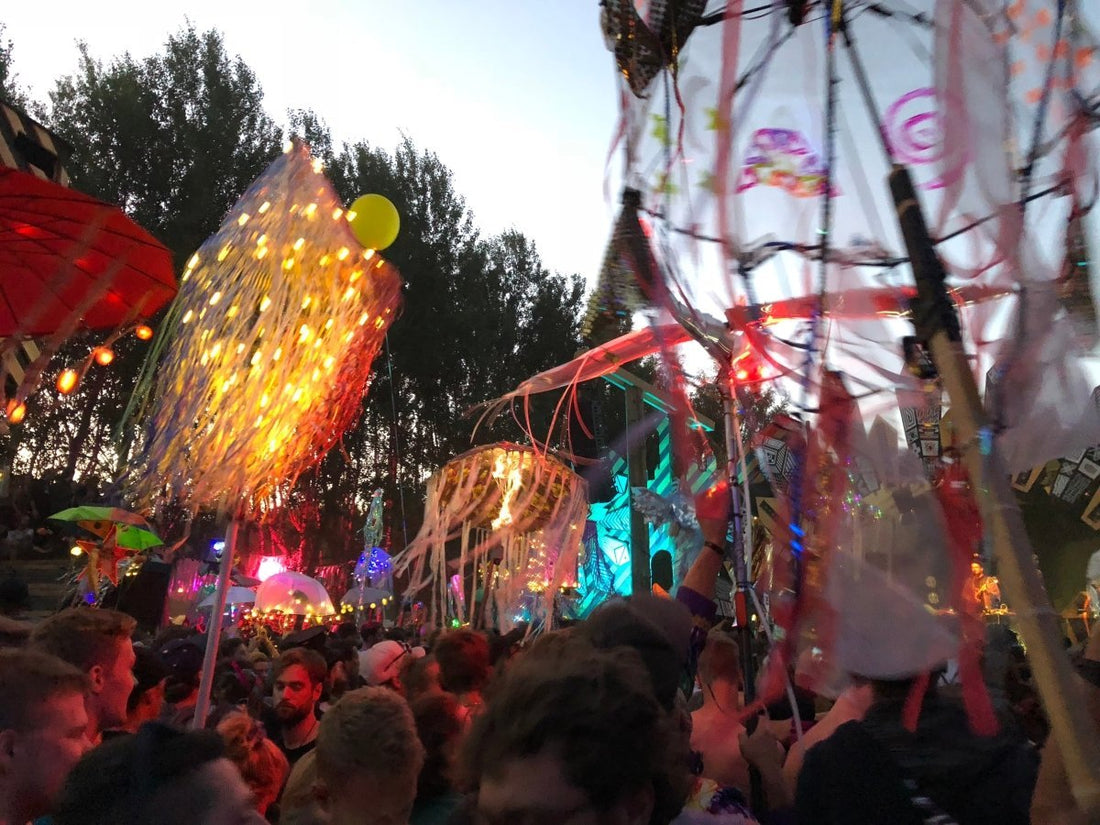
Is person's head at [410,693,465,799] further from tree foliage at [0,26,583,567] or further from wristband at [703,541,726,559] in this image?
tree foliage at [0,26,583,567]

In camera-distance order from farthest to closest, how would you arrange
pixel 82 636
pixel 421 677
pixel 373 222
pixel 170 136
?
pixel 170 136 < pixel 373 222 < pixel 421 677 < pixel 82 636

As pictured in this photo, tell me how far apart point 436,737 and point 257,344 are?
9.17 ft

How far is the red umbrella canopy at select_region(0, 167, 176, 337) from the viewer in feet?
10.8

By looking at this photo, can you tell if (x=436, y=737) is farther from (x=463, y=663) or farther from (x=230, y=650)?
(x=230, y=650)

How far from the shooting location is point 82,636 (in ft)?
8.84

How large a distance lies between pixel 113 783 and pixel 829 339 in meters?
1.61

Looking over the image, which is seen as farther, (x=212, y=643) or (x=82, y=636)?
(x=212, y=643)

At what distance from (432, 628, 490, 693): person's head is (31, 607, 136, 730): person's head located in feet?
4.58

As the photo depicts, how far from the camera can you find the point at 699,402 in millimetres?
3305

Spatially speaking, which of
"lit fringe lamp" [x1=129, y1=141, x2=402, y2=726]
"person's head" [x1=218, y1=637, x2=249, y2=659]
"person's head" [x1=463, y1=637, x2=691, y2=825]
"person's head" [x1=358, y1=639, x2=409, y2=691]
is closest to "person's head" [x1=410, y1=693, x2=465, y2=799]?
"person's head" [x1=463, y1=637, x2=691, y2=825]

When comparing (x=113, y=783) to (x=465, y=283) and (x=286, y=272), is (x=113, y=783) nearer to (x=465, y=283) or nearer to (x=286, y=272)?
(x=286, y=272)

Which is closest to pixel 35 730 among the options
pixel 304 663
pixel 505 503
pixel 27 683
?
pixel 27 683

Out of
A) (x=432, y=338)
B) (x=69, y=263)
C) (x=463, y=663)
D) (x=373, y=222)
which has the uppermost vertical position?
(x=432, y=338)

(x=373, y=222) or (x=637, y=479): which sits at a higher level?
(x=373, y=222)
